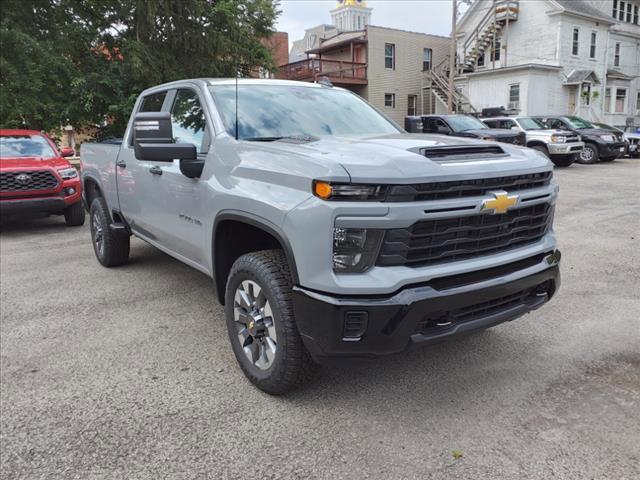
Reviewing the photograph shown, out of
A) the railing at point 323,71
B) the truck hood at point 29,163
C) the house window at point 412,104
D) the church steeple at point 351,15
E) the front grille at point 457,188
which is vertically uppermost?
the church steeple at point 351,15

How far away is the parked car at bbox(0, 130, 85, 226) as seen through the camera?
26.8 feet

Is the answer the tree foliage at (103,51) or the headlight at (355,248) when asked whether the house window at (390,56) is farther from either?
the headlight at (355,248)

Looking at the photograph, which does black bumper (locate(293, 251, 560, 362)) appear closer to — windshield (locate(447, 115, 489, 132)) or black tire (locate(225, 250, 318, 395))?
black tire (locate(225, 250, 318, 395))

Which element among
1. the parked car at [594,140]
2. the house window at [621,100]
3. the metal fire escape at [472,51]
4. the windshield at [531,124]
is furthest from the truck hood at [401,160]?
the house window at [621,100]

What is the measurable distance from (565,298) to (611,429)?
2144mm

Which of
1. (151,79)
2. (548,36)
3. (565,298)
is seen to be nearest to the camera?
(565,298)

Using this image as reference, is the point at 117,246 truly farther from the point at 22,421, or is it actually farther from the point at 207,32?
the point at 207,32

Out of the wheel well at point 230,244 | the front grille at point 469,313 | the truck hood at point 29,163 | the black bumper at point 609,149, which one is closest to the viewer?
the front grille at point 469,313

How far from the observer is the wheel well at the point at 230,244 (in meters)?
3.39

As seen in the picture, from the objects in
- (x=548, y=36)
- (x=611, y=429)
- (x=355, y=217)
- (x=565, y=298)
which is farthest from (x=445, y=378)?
(x=548, y=36)

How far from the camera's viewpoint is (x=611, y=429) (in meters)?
2.72

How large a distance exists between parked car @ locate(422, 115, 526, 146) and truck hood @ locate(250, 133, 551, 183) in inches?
458

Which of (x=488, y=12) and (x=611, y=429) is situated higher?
(x=488, y=12)

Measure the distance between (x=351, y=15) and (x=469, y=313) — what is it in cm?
9895
